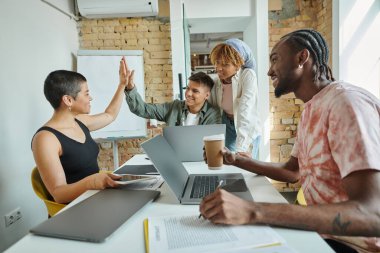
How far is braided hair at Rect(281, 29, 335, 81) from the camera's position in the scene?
116cm

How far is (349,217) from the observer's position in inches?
29.5

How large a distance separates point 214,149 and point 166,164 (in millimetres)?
355

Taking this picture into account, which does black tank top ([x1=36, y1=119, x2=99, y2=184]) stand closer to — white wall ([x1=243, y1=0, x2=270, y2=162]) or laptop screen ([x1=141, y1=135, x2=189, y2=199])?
laptop screen ([x1=141, y1=135, x2=189, y2=199])

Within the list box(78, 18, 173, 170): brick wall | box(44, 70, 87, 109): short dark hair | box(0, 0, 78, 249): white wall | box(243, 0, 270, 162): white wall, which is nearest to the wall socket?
box(0, 0, 78, 249): white wall

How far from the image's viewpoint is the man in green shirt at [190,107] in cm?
231

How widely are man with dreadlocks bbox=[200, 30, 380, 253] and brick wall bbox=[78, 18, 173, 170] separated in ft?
8.71

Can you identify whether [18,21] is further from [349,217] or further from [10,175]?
[349,217]

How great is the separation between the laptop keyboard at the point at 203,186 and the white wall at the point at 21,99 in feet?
5.95

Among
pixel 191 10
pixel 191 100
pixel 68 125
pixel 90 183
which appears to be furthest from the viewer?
pixel 191 10

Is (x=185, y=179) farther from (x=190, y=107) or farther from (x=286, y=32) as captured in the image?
(x=286, y=32)

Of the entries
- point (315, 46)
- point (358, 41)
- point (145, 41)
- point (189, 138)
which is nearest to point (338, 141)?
point (315, 46)

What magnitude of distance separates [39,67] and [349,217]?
3001 millimetres

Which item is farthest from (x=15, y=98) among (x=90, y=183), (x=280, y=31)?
(x=280, y=31)

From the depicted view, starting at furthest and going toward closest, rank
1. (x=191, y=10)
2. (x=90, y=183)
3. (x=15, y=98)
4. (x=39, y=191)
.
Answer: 1. (x=191, y=10)
2. (x=15, y=98)
3. (x=39, y=191)
4. (x=90, y=183)
